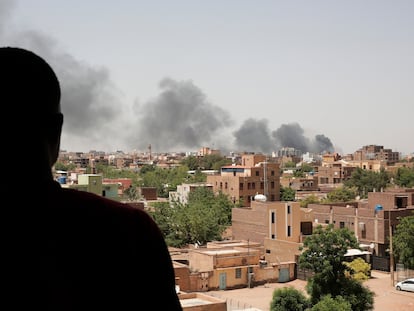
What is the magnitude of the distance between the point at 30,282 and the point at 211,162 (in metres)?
37.7

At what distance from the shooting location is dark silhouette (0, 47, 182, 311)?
15.0 inches

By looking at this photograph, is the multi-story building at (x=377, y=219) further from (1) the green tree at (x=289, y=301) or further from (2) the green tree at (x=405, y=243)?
(1) the green tree at (x=289, y=301)

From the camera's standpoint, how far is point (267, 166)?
18.2 metres

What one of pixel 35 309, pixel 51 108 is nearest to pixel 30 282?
pixel 35 309

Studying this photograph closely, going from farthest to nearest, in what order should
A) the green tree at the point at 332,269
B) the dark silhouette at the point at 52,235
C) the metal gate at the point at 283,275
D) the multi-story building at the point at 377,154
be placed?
the multi-story building at the point at 377,154, the metal gate at the point at 283,275, the green tree at the point at 332,269, the dark silhouette at the point at 52,235

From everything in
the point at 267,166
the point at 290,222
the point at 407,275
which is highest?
the point at 267,166

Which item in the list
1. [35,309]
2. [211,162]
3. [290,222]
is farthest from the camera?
[211,162]

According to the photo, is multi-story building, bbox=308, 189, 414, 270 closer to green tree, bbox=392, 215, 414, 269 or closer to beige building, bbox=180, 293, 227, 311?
green tree, bbox=392, 215, 414, 269

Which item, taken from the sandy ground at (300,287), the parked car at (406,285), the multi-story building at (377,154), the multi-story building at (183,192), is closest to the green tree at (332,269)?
the sandy ground at (300,287)

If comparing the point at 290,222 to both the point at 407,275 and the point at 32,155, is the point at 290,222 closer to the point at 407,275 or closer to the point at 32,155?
the point at 407,275

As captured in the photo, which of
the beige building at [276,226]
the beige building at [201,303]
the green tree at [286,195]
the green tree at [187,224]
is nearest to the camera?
the beige building at [201,303]

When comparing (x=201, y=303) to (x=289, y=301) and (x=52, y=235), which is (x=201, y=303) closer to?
(x=289, y=301)

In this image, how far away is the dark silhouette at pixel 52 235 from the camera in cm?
38

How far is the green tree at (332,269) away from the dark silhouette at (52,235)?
776 cm
